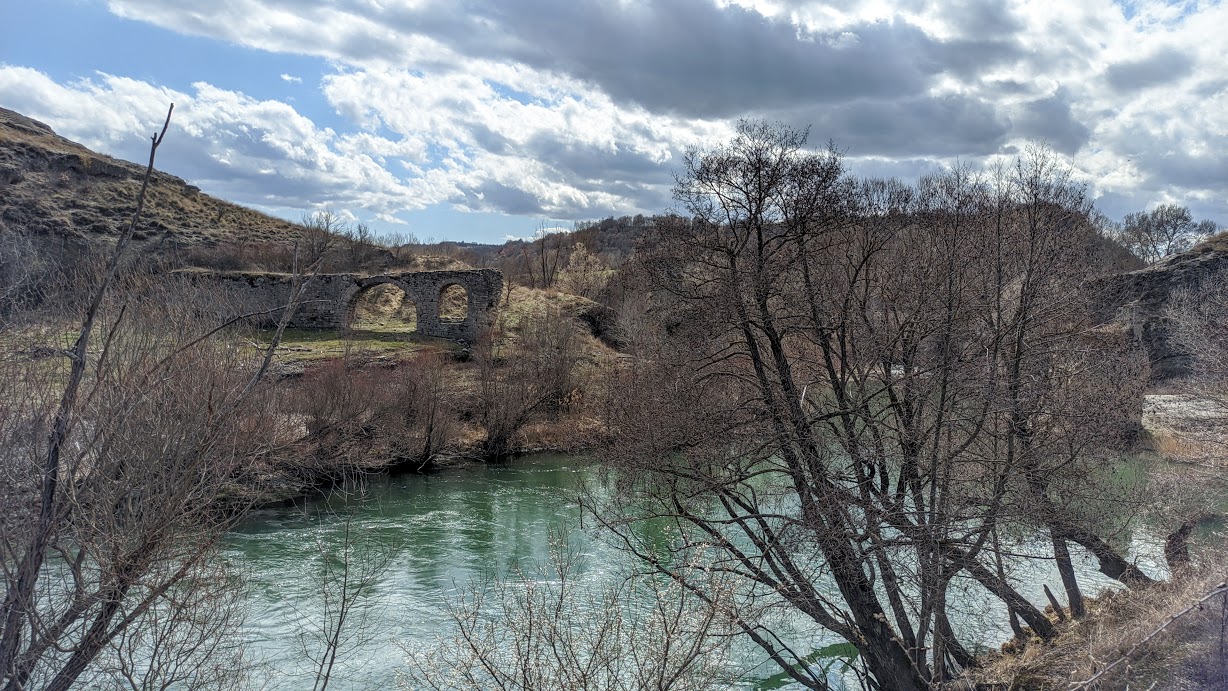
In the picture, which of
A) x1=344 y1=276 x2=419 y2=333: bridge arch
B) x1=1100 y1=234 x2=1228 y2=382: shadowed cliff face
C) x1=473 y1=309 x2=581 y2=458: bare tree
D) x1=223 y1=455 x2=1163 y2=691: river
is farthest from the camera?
x1=344 y1=276 x2=419 y2=333: bridge arch

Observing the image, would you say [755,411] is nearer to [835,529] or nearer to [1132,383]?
[835,529]

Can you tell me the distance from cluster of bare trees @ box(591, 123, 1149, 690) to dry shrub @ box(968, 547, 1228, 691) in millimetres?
572

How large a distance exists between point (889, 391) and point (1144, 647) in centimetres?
365

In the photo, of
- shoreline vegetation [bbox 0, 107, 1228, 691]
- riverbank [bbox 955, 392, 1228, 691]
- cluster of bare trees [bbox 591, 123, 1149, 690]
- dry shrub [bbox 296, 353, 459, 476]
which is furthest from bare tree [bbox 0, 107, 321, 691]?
dry shrub [bbox 296, 353, 459, 476]

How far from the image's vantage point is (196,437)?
7527 mm

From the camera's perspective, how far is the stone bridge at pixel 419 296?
3353cm

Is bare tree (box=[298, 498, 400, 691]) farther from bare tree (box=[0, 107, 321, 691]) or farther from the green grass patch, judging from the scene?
the green grass patch

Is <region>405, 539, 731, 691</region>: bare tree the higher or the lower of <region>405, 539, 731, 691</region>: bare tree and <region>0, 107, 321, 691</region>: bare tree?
the lower

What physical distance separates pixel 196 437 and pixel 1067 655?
9665mm

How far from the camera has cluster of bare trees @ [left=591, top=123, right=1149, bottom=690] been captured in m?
8.81

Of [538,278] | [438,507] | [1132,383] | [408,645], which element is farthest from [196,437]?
[538,278]

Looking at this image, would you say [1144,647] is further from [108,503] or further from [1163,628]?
[108,503]

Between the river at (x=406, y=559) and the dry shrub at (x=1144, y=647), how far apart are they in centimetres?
99

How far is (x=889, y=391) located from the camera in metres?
9.28
